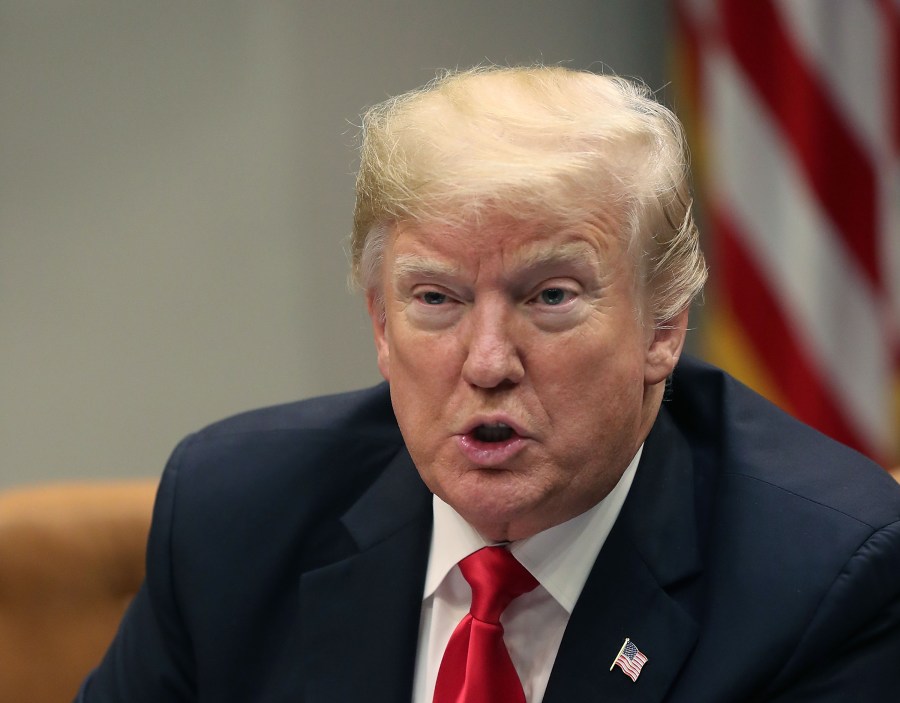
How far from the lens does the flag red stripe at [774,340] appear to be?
3059 mm

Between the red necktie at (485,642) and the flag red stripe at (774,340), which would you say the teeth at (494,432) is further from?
the flag red stripe at (774,340)

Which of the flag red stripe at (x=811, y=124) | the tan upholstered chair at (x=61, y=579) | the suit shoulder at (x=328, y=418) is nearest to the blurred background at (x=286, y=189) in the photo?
the flag red stripe at (x=811, y=124)

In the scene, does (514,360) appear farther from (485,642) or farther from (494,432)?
(485,642)

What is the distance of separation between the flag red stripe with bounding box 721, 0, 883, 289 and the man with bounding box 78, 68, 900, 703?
143 cm

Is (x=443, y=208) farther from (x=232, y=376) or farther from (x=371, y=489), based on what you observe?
(x=232, y=376)

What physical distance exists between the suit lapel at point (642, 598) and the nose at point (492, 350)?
324 millimetres

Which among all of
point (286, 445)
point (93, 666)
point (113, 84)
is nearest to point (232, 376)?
point (113, 84)

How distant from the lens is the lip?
4.54ft

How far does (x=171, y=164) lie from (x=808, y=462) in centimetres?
188

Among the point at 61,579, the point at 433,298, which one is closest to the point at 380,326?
the point at 433,298

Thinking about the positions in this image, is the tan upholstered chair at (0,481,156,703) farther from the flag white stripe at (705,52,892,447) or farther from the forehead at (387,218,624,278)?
the flag white stripe at (705,52,892,447)

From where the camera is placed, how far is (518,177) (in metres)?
1.34

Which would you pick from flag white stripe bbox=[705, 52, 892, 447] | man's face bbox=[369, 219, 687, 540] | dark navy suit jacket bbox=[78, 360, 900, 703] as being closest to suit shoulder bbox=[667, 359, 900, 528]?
dark navy suit jacket bbox=[78, 360, 900, 703]

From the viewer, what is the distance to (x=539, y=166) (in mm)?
1351
